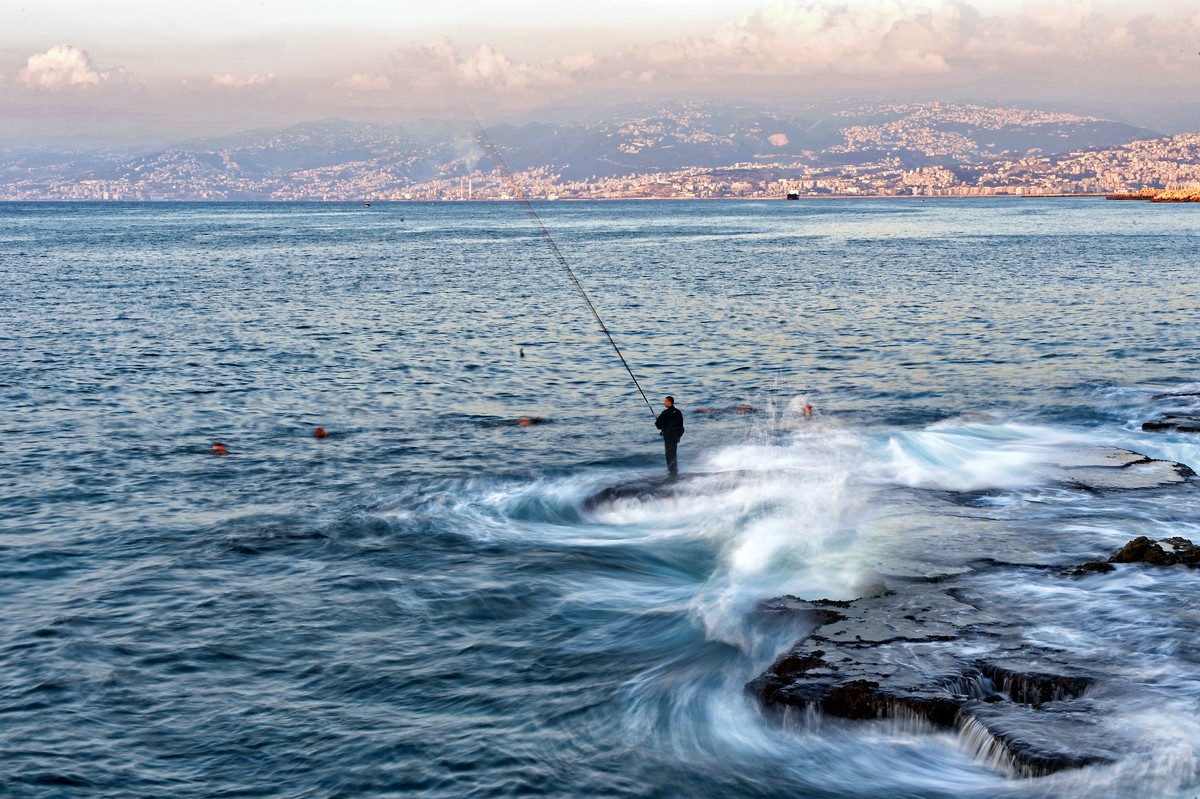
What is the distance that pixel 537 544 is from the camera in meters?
21.8

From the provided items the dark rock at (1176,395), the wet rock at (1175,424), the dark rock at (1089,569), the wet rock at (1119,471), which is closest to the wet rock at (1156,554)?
the dark rock at (1089,569)

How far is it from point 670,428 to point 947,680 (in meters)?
11.8

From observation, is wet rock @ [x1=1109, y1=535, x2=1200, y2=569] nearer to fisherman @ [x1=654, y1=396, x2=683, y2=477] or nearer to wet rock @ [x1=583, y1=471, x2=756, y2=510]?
wet rock @ [x1=583, y1=471, x2=756, y2=510]

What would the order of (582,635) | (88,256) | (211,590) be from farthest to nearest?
(88,256) → (211,590) → (582,635)

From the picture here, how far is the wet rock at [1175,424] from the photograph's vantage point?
28.5 meters

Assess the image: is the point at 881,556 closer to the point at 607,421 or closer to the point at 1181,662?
the point at 1181,662

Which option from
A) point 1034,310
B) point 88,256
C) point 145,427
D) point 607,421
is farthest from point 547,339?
point 88,256

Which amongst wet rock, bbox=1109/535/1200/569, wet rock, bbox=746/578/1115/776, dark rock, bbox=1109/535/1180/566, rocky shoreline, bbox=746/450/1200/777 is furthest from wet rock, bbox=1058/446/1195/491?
wet rock, bbox=746/578/1115/776

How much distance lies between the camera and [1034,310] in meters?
57.3

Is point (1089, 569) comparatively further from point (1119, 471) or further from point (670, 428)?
point (670, 428)

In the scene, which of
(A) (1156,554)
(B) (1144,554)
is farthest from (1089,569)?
(A) (1156,554)

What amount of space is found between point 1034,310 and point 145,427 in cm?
4381

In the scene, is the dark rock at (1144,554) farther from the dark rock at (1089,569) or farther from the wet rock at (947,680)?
the wet rock at (947,680)

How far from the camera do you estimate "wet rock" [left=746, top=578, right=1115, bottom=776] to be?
501 inches
